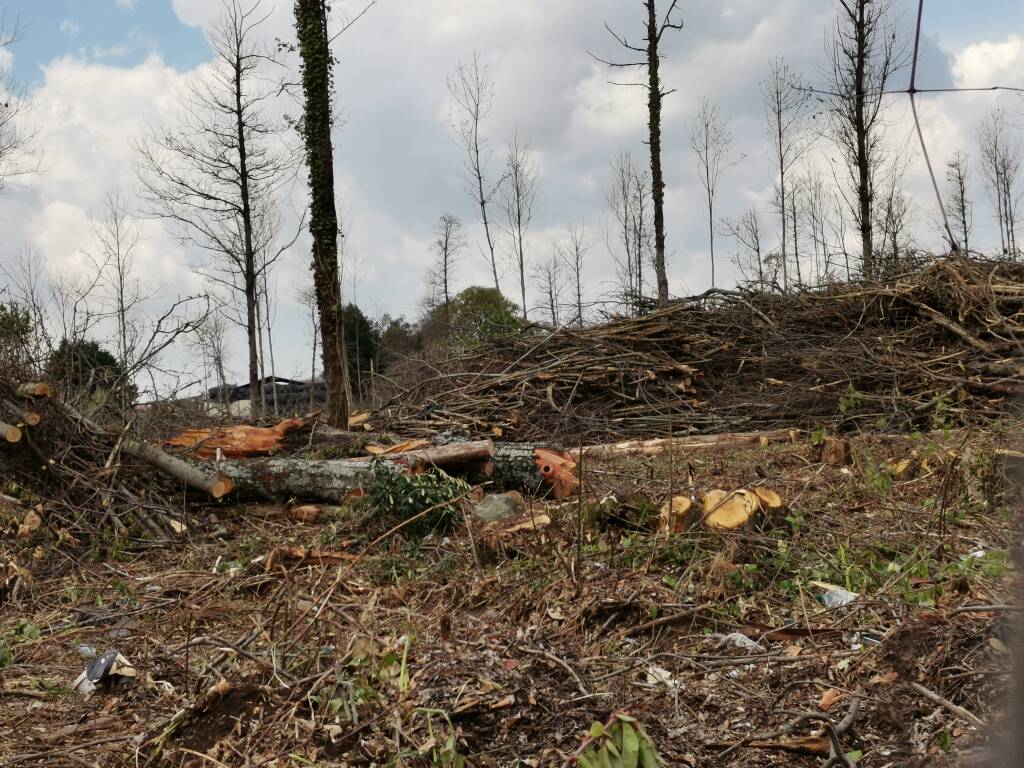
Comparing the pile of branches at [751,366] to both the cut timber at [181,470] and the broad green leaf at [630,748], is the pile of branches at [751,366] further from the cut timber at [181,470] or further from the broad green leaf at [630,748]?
the broad green leaf at [630,748]

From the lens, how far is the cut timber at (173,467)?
6824mm

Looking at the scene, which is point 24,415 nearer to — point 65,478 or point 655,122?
point 65,478

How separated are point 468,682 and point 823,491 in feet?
11.3

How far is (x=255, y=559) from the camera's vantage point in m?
5.39

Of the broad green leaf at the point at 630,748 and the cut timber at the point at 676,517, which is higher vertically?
the cut timber at the point at 676,517

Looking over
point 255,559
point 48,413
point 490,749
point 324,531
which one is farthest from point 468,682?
point 48,413

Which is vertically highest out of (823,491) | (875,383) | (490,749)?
(875,383)

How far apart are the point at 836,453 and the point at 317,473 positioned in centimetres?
437

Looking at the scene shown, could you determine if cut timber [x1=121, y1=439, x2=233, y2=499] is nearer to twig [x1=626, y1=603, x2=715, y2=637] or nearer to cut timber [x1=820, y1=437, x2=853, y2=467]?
twig [x1=626, y1=603, x2=715, y2=637]

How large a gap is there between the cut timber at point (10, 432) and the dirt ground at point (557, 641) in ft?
3.26

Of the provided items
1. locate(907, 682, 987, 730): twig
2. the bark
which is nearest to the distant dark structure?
the bark

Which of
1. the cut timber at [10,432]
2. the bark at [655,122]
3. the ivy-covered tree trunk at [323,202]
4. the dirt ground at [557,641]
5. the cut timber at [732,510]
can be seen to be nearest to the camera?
the dirt ground at [557,641]

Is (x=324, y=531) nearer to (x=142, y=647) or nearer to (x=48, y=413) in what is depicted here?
(x=142, y=647)

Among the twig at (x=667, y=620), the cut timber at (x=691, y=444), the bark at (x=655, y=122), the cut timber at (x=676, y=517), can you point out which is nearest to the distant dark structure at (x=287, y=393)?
the bark at (x=655, y=122)
